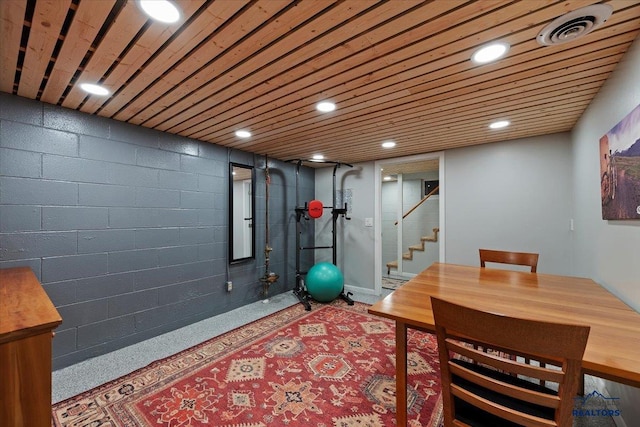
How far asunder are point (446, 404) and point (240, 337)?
2.17 m

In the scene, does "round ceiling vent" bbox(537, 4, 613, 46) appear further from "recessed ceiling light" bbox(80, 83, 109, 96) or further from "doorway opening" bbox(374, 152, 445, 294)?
"doorway opening" bbox(374, 152, 445, 294)

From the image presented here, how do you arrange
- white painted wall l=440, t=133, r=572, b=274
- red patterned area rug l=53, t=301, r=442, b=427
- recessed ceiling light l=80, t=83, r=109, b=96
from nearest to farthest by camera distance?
1. red patterned area rug l=53, t=301, r=442, b=427
2. recessed ceiling light l=80, t=83, r=109, b=96
3. white painted wall l=440, t=133, r=572, b=274

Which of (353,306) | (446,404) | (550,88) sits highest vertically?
(550,88)

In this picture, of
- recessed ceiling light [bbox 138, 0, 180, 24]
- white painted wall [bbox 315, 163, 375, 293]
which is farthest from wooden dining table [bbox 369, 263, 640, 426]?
white painted wall [bbox 315, 163, 375, 293]

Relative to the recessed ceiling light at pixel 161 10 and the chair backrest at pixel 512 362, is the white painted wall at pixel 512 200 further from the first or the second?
the recessed ceiling light at pixel 161 10

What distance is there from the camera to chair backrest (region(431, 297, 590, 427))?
850mm

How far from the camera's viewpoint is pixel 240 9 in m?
1.16

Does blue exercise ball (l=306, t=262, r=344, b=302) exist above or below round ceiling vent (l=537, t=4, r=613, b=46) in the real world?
below

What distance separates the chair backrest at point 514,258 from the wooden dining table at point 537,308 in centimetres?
19

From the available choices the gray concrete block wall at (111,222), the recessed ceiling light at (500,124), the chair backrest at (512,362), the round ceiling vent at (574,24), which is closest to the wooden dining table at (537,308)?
the chair backrest at (512,362)

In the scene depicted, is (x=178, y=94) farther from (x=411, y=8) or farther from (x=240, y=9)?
(x=411, y=8)

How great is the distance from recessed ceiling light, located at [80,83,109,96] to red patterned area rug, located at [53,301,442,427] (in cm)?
218

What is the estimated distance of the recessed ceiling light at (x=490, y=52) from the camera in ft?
4.56

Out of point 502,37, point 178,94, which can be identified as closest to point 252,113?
point 178,94
